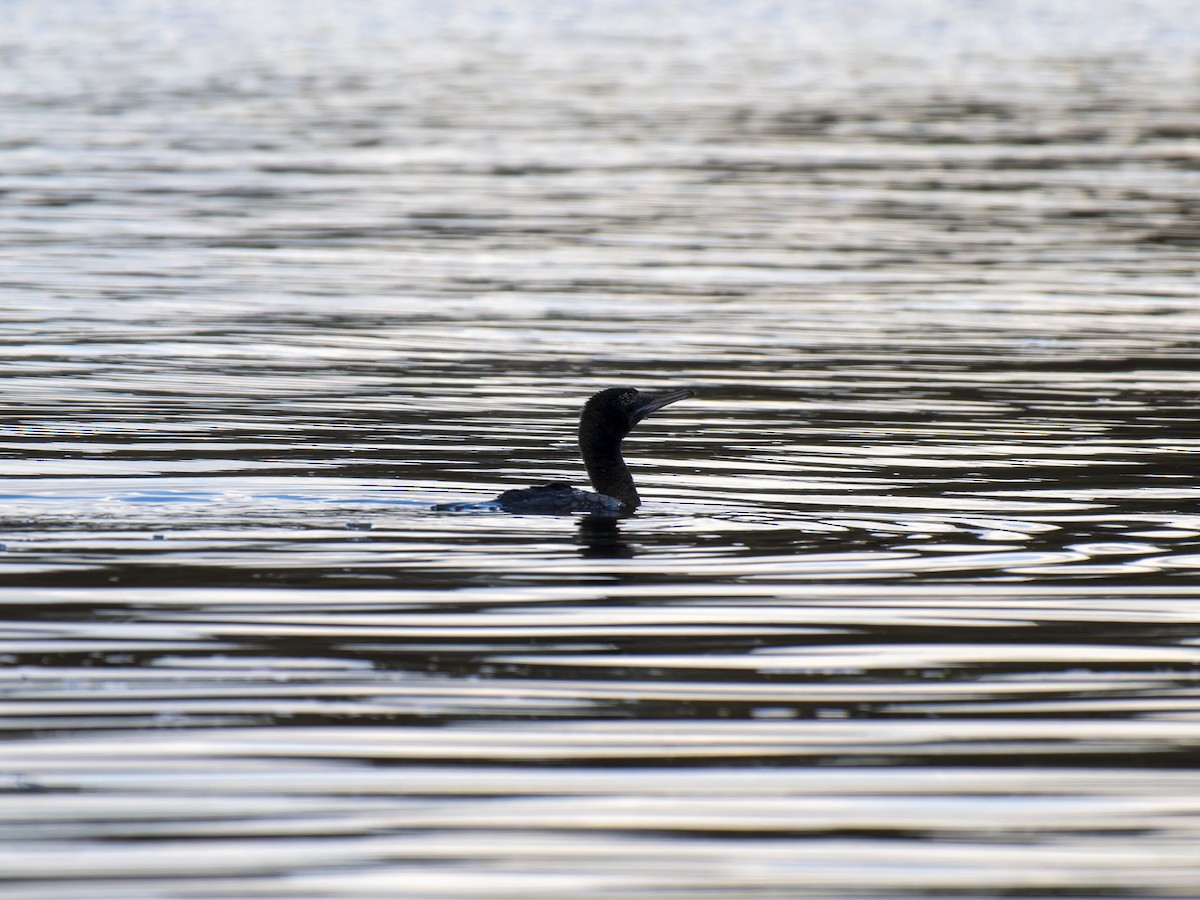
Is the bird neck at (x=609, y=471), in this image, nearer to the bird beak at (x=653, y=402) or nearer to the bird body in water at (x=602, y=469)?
the bird body in water at (x=602, y=469)

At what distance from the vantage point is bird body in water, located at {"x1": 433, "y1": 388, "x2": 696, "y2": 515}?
473 inches

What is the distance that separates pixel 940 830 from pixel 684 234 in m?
19.9

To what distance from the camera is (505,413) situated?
16.0 m

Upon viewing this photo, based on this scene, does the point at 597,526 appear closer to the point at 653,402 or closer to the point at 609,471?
the point at 609,471

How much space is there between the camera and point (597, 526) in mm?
11867

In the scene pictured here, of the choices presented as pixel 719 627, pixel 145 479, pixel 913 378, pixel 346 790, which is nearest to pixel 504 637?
pixel 719 627

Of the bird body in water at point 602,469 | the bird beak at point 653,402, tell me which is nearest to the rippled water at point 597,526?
the bird body in water at point 602,469

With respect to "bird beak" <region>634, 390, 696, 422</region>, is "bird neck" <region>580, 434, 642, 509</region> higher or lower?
lower

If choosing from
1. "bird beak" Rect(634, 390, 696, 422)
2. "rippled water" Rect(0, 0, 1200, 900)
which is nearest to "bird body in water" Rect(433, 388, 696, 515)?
"bird beak" Rect(634, 390, 696, 422)

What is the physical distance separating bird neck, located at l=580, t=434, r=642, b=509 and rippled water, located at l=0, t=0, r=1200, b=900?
0.73 ft

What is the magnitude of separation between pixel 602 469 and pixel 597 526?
1.01 meters

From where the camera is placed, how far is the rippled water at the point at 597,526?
22.5ft

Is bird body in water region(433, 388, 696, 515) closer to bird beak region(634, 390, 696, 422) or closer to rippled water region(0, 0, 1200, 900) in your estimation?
bird beak region(634, 390, 696, 422)

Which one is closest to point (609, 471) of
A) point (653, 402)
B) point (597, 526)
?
point (653, 402)
